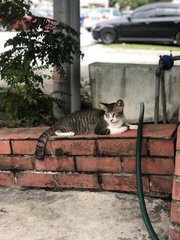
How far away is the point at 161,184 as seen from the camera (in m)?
2.63

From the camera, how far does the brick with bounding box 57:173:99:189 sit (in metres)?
2.77

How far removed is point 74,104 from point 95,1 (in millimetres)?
38930

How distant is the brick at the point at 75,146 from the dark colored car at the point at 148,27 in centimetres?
1433

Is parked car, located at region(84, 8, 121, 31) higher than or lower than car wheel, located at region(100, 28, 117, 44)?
higher

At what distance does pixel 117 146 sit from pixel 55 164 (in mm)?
449

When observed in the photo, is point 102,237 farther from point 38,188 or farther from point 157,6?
point 157,6

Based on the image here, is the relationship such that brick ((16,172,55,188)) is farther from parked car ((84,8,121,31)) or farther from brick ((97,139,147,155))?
parked car ((84,8,121,31))

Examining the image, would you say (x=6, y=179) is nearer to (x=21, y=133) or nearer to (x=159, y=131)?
(x=21, y=133)

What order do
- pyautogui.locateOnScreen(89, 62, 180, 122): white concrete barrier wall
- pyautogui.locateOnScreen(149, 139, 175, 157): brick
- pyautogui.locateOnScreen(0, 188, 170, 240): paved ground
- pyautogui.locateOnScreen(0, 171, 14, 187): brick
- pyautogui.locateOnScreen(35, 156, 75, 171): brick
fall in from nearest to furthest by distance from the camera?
pyautogui.locateOnScreen(0, 188, 170, 240): paved ground
pyautogui.locateOnScreen(149, 139, 175, 157): brick
pyautogui.locateOnScreen(35, 156, 75, 171): brick
pyautogui.locateOnScreen(0, 171, 14, 187): brick
pyautogui.locateOnScreen(89, 62, 180, 122): white concrete barrier wall

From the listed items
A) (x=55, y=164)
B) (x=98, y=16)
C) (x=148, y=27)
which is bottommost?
(x=55, y=164)

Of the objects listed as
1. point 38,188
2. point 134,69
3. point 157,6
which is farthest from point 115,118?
point 157,6

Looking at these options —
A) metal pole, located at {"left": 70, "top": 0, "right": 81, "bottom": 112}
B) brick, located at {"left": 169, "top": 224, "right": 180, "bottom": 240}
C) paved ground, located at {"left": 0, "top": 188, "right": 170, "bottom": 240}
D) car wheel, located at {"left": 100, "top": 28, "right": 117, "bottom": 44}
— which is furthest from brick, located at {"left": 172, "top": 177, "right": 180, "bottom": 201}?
car wheel, located at {"left": 100, "top": 28, "right": 117, "bottom": 44}

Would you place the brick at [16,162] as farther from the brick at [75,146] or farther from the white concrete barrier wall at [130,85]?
the white concrete barrier wall at [130,85]

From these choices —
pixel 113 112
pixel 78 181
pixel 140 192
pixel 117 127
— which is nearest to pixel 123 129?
pixel 117 127
